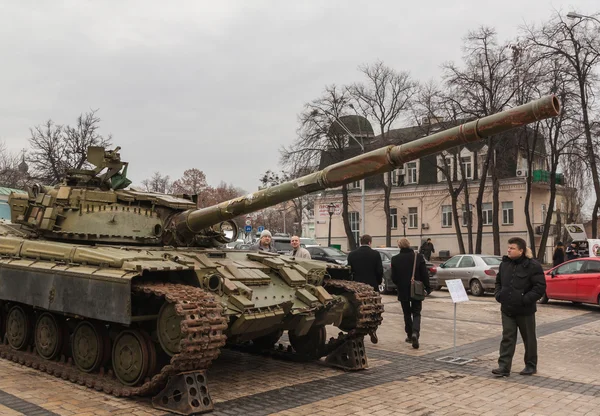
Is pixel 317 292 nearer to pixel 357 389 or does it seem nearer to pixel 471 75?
pixel 357 389

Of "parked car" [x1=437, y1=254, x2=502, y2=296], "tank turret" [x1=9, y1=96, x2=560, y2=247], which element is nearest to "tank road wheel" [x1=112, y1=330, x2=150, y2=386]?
"tank turret" [x1=9, y1=96, x2=560, y2=247]

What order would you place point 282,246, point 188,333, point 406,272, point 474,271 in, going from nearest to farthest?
point 188,333
point 406,272
point 474,271
point 282,246

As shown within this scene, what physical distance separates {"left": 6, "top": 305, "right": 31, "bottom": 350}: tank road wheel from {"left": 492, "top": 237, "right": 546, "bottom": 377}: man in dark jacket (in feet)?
23.0

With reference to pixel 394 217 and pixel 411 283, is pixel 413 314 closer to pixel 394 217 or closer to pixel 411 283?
pixel 411 283

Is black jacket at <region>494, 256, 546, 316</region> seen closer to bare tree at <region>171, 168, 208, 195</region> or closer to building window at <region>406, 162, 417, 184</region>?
building window at <region>406, 162, 417, 184</region>

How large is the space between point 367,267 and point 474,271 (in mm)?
11138

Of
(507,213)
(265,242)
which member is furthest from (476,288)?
(507,213)

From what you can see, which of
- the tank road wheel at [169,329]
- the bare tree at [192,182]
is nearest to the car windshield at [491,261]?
the tank road wheel at [169,329]

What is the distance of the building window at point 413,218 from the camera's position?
161 ft

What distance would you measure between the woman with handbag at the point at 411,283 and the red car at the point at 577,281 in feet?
25.9

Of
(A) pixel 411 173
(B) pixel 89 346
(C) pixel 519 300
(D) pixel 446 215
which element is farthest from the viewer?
(A) pixel 411 173

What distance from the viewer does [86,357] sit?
330 inches

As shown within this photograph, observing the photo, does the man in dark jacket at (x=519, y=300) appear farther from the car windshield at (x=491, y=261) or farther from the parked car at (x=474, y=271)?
the car windshield at (x=491, y=261)

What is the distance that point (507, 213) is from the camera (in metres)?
44.2
